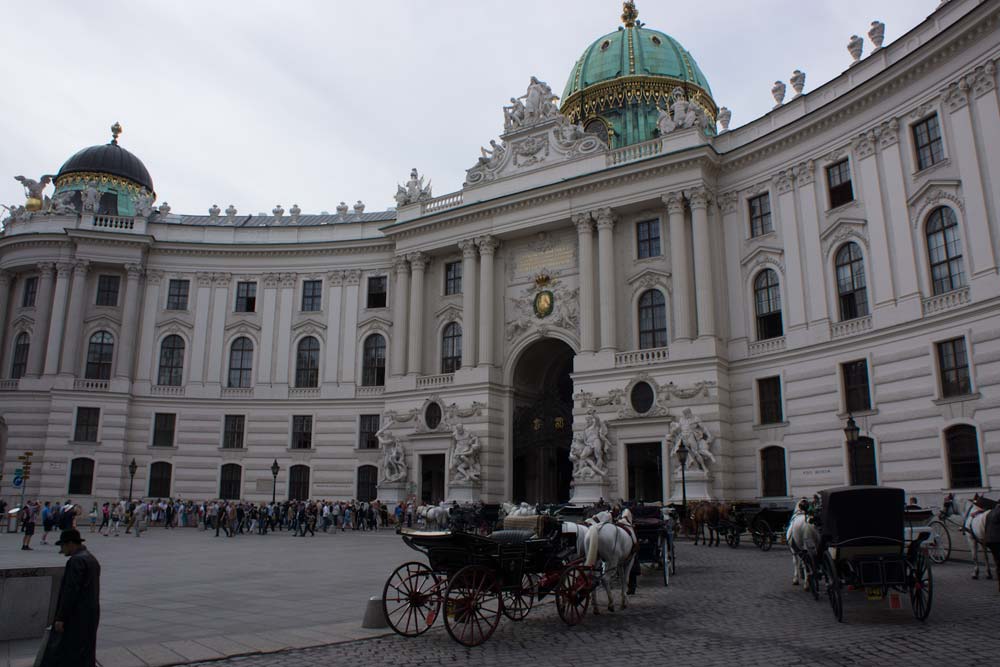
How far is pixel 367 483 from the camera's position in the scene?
45031mm

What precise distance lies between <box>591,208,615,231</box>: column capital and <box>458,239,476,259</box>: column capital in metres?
7.64

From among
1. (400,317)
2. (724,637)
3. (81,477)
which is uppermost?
(400,317)

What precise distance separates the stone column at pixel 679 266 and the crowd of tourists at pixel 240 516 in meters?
16.2

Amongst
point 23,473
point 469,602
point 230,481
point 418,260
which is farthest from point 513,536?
point 23,473

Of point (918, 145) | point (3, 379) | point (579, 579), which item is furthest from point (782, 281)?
point (3, 379)

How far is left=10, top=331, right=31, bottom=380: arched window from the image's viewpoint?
155ft

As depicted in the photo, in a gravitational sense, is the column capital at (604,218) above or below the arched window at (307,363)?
above

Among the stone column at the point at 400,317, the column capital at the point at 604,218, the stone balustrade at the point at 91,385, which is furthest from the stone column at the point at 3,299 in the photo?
the column capital at the point at 604,218

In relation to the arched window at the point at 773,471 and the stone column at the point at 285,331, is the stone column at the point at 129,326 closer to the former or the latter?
the stone column at the point at 285,331

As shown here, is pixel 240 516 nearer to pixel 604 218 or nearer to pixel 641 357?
pixel 641 357

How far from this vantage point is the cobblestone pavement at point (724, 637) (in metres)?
9.24

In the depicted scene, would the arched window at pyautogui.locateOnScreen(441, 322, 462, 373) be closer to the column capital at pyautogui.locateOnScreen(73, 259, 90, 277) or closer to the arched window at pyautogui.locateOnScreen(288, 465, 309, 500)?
the arched window at pyautogui.locateOnScreen(288, 465, 309, 500)

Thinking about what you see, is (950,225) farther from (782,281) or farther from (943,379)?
(782,281)

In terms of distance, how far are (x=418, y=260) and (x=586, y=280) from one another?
11304mm
